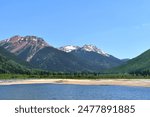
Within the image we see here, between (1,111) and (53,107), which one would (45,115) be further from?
(1,111)

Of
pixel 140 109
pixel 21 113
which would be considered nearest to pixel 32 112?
pixel 21 113

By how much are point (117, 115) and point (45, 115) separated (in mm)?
5370

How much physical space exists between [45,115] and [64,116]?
1.43 meters

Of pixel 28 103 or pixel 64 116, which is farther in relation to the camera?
pixel 28 103

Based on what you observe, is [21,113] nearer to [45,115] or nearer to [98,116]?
[45,115]

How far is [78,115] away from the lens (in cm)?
3108

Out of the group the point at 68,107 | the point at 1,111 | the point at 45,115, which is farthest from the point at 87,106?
the point at 1,111

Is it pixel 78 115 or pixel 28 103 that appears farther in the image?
pixel 28 103

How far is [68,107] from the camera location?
107 feet

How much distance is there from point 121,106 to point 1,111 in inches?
373

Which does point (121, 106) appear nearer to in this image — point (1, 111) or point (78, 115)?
point (78, 115)

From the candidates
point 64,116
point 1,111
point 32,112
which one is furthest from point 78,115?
point 1,111

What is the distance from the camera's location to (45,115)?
30641 mm

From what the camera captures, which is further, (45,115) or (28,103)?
(28,103)
